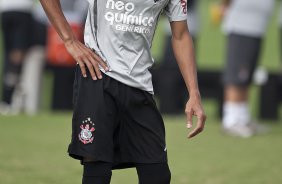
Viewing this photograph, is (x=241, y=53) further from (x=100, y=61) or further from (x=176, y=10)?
(x=100, y=61)

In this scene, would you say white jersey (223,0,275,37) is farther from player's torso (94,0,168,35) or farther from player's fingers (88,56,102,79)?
player's fingers (88,56,102,79)

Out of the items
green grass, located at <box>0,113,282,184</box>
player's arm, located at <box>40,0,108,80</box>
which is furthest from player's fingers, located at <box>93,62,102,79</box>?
green grass, located at <box>0,113,282,184</box>

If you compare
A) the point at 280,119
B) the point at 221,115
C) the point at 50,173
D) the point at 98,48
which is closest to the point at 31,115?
the point at 221,115

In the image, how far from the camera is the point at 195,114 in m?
4.74

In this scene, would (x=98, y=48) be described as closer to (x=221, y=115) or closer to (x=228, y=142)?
(x=228, y=142)

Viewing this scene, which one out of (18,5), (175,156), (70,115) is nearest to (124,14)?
(175,156)

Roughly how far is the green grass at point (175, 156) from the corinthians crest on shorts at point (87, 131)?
2.41 metres

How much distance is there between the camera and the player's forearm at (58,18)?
4719mm

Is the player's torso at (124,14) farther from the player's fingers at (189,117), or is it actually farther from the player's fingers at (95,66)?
the player's fingers at (189,117)

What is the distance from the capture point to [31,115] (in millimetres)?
12133

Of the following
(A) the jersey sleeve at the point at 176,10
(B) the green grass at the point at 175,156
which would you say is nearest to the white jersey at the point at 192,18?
(B) the green grass at the point at 175,156

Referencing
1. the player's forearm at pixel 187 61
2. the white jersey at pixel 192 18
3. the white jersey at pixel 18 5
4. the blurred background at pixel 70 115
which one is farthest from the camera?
the white jersey at pixel 192 18

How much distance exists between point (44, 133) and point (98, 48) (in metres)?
5.63

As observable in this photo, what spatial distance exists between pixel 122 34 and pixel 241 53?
602 centimetres
